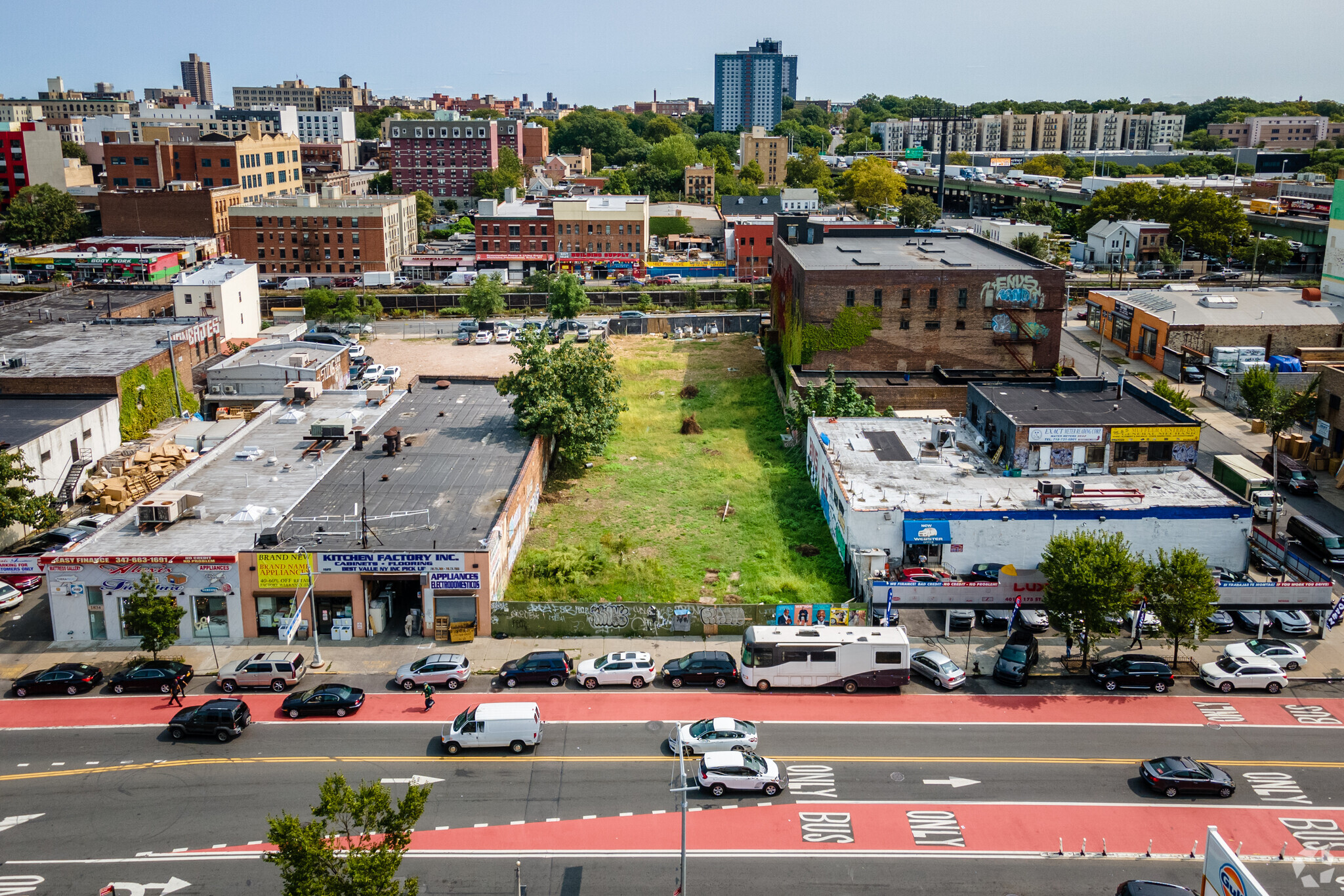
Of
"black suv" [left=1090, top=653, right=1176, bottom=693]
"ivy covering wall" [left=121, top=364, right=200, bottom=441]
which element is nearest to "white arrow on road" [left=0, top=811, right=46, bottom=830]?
"black suv" [left=1090, top=653, right=1176, bottom=693]

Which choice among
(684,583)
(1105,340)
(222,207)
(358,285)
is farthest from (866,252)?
(222,207)

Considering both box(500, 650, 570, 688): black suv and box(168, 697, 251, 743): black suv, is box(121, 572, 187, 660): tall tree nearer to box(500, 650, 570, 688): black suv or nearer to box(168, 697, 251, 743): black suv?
box(168, 697, 251, 743): black suv

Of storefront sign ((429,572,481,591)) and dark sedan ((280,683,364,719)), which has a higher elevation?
storefront sign ((429,572,481,591))

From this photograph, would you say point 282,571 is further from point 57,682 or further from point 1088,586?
point 1088,586

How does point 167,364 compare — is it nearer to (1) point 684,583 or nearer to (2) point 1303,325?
(1) point 684,583

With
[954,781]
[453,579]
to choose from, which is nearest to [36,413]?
[453,579]
